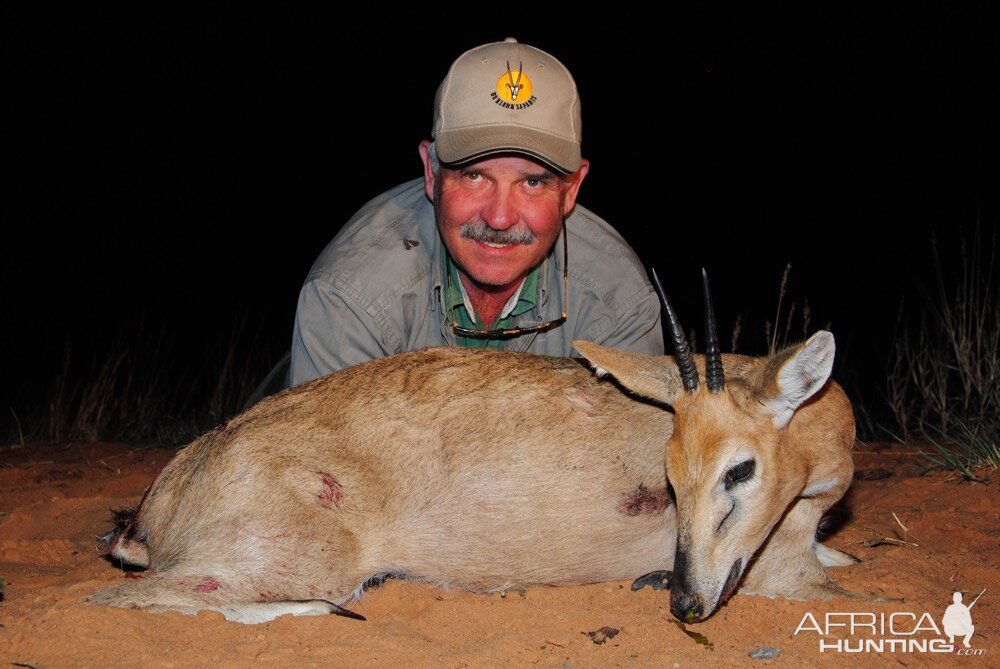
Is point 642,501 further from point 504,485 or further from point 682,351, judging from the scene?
point 682,351

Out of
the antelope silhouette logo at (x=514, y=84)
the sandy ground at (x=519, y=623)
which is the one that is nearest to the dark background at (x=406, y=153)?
the antelope silhouette logo at (x=514, y=84)

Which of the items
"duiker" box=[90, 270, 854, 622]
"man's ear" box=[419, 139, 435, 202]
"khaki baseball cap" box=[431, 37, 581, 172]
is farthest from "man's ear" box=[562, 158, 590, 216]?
"duiker" box=[90, 270, 854, 622]

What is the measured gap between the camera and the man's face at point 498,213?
18.4 feet

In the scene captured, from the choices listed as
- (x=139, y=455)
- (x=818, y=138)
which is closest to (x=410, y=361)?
(x=139, y=455)

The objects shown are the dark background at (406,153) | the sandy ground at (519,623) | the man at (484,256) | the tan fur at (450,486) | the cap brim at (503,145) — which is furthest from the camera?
the dark background at (406,153)

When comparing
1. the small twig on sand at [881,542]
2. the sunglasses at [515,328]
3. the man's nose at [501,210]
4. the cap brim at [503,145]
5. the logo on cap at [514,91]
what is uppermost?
the logo on cap at [514,91]

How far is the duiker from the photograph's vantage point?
3.88m

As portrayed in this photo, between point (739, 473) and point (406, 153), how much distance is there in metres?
23.4

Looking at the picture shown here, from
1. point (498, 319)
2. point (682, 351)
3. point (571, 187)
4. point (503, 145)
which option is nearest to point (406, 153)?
point (498, 319)

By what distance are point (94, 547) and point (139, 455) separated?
2.54 m

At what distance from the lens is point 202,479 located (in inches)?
164

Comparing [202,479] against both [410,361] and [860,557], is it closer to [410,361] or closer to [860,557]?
[410,361]

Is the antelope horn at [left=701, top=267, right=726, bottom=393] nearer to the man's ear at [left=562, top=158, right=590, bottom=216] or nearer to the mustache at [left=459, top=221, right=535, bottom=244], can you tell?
the mustache at [left=459, top=221, right=535, bottom=244]

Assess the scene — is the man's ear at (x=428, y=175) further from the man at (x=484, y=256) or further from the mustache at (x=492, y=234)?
the mustache at (x=492, y=234)
